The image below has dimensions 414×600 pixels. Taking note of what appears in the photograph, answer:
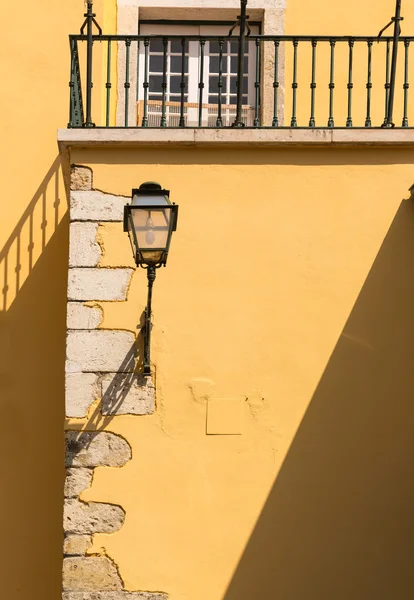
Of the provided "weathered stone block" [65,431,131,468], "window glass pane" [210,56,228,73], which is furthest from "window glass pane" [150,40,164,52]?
"weathered stone block" [65,431,131,468]

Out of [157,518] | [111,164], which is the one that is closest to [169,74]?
[111,164]

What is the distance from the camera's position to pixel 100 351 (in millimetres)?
6031

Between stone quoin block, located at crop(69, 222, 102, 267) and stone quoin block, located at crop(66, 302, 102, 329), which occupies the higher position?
stone quoin block, located at crop(69, 222, 102, 267)

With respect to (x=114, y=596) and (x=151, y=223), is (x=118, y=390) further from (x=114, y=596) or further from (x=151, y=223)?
(x=114, y=596)

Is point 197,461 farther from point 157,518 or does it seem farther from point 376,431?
point 376,431

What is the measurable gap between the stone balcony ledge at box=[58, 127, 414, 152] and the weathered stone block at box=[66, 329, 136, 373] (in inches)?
47.3

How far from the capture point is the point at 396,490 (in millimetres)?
6000

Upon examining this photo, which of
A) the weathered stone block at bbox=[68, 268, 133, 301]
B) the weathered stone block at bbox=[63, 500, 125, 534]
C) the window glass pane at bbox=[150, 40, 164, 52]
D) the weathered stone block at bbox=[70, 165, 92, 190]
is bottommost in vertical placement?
the weathered stone block at bbox=[63, 500, 125, 534]

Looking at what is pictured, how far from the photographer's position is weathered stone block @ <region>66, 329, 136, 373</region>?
6.01 m

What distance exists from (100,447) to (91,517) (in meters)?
0.42

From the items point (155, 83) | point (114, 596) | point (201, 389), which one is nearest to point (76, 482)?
point (114, 596)

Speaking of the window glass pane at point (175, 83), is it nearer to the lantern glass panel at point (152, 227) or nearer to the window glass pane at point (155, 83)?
the window glass pane at point (155, 83)

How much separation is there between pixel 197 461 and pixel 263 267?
1279mm

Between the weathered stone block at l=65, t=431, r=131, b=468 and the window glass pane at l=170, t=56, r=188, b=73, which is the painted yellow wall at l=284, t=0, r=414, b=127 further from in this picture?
the weathered stone block at l=65, t=431, r=131, b=468
